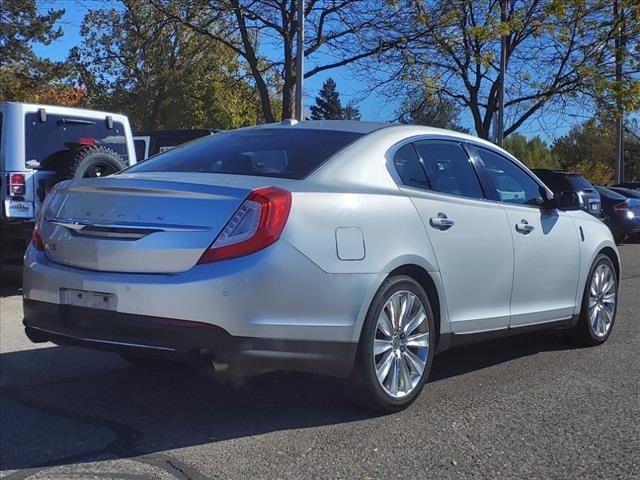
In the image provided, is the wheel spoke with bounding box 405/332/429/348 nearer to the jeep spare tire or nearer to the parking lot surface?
the parking lot surface

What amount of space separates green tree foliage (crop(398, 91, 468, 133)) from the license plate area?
19.6 meters

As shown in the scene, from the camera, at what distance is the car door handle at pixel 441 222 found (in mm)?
4578

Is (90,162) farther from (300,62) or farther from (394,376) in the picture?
(300,62)

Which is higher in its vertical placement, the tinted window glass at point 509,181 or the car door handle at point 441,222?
the tinted window glass at point 509,181

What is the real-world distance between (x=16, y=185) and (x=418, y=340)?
581cm

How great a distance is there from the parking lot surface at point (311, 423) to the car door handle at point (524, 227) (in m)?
1.02

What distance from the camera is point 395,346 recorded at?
4.35 m

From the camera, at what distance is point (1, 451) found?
386cm

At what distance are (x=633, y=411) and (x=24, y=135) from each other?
23.2 feet

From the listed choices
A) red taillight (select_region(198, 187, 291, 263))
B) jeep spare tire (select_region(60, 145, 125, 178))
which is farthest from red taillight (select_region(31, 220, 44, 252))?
jeep spare tire (select_region(60, 145, 125, 178))

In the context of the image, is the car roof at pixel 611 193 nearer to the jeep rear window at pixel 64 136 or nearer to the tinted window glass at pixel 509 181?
the jeep rear window at pixel 64 136

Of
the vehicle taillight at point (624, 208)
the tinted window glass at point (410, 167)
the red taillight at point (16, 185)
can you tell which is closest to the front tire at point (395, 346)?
the tinted window glass at point (410, 167)

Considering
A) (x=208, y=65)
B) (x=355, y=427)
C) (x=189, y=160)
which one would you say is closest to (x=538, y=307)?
(x=355, y=427)

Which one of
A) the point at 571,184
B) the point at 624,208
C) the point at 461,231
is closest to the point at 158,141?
the point at 571,184
